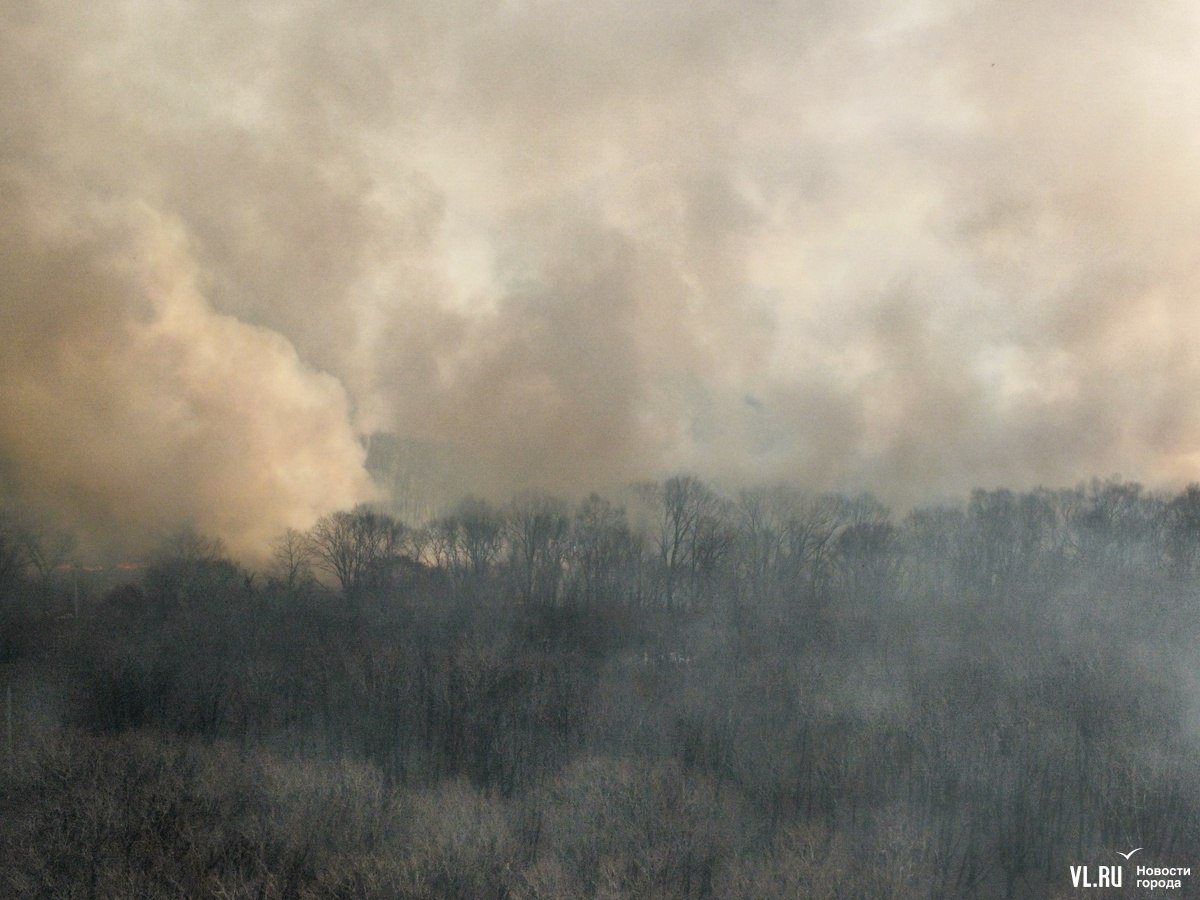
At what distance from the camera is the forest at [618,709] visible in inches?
1742

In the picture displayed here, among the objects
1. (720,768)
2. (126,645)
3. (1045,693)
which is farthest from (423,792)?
(1045,693)

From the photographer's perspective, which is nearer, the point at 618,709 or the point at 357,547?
the point at 618,709

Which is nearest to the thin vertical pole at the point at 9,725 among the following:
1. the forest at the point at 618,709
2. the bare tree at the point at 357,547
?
the forest at the point at 618,709

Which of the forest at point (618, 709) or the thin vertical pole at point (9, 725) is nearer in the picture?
the forest at point (618, 709)

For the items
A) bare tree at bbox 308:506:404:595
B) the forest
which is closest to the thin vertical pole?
the forest

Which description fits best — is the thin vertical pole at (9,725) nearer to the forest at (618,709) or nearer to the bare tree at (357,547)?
the forest at (618,709)

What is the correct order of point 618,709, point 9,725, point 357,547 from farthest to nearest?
point 357,547 → point 618,709 → point 9,725

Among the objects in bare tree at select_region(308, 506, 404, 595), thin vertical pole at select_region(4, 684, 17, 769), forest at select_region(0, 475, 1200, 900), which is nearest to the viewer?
forest at select_region(0, 475, 1200, 900)

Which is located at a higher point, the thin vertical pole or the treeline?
the treeline

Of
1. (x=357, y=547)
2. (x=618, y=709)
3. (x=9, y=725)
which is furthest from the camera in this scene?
(x=357, y=547)

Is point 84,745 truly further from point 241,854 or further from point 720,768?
point 720,768

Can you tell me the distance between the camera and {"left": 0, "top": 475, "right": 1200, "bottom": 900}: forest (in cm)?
4425

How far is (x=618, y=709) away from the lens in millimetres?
68375

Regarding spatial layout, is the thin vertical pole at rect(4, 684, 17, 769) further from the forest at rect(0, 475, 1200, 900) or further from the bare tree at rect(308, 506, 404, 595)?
the bare tree at rect(308, 506, 404, 595)
